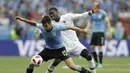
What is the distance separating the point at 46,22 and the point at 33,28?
15.4 m

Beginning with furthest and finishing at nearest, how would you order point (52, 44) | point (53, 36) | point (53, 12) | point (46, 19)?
point (53, 12), point (52, 44), point (53, 36), point (46, 19)

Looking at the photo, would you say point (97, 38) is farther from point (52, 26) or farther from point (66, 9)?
point (66, 9)

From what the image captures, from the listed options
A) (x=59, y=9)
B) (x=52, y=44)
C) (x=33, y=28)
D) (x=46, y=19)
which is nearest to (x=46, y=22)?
(x=46, y=19)

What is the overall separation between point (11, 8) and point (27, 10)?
1.10 m

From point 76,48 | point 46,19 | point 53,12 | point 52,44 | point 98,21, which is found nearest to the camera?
point 46,19

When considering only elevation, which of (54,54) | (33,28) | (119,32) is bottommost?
(119,32)

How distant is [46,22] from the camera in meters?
12.6

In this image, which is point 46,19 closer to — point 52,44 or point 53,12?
point 52,44

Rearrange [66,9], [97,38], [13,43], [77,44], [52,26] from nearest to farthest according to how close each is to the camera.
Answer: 1. [52,26]
2. [77,44]
3. [97,38]
4. [13,43]
5. [66,9]

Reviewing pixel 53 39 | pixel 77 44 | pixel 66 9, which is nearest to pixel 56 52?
pixel 53 39

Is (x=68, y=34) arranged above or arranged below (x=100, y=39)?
above

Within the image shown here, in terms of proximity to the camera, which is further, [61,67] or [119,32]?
[119,32]

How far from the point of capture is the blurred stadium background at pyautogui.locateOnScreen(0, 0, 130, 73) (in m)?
26.2

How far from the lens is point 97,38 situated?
20.2 metres
